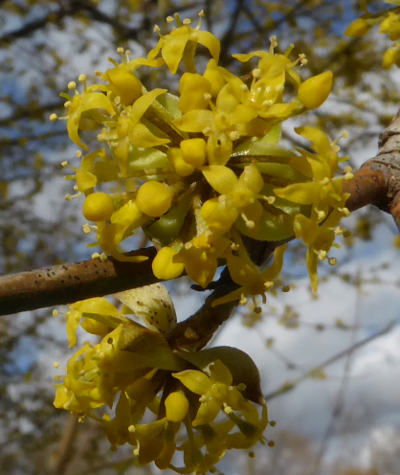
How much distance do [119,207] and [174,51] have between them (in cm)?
26

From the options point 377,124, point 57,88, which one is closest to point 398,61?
point 377,124

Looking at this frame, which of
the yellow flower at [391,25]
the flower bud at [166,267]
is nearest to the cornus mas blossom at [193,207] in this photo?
the flower bud at [166,267]

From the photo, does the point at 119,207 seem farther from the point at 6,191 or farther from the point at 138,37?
the point at 6,191

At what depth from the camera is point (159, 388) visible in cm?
93

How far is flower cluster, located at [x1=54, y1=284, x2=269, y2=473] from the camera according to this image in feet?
2.81

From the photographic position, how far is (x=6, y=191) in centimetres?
426

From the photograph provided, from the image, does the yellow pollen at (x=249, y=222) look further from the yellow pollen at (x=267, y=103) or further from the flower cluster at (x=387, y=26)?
the flower cluster at (x=387, y=26)

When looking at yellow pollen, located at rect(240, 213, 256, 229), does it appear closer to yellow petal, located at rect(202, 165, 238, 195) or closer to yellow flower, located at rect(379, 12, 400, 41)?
yellow petal, located at rect(202, 165, 238, 195)

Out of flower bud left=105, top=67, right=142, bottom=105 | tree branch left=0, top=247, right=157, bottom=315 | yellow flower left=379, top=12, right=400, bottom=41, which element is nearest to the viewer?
tree branch left=0, top=247, right=157, bottom=315

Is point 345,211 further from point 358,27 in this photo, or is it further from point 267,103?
point 358,27

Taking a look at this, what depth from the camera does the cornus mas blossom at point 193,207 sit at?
0.75m

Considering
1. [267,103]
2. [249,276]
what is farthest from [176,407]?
[267,103]

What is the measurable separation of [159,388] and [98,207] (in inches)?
13.2

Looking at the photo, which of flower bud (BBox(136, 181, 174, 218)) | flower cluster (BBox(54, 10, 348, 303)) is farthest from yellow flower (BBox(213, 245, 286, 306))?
flower bud (BBox(136, 181, 174, 218))
